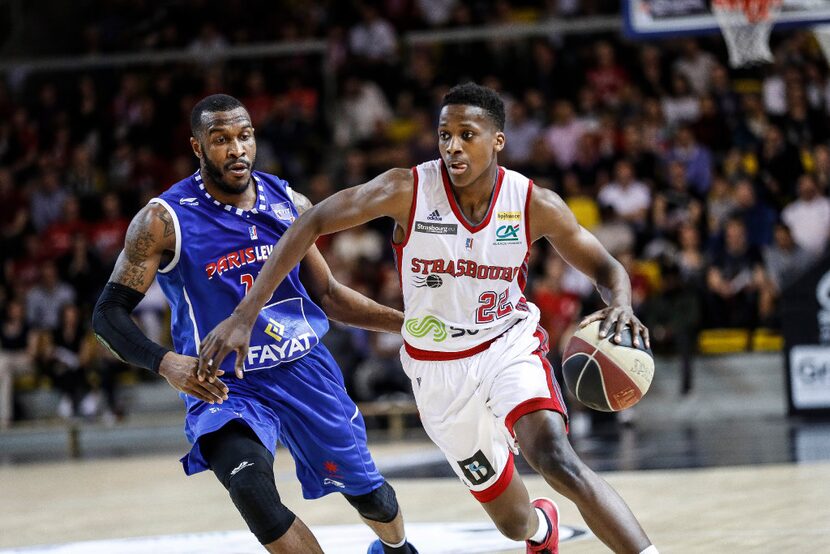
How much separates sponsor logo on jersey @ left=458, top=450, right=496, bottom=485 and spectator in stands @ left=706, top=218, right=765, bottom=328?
8.66 m

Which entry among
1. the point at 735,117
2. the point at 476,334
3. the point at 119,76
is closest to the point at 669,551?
the point at 476,334

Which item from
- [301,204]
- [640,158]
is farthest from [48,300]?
Result: [301,204]

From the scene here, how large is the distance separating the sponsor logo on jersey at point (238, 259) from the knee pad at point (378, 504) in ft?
3.66

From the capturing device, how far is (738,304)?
13.5 metres

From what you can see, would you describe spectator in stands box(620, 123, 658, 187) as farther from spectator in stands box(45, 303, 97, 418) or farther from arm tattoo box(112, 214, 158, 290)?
arm tattoo box(112, 214, 158, 290)

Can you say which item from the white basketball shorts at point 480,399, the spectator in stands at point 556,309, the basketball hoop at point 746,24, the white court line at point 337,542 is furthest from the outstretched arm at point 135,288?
the spectator in stands at point 556,309

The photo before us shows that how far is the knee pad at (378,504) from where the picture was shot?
5.41 meters

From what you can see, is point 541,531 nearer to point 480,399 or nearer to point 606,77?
point 480,399

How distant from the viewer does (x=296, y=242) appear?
4.91m

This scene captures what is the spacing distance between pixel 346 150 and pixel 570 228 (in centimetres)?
1220

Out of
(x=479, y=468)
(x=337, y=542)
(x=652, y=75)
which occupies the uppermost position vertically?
(x=652, y=75)

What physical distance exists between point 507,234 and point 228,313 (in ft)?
3.99

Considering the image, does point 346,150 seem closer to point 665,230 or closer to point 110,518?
point 665,230

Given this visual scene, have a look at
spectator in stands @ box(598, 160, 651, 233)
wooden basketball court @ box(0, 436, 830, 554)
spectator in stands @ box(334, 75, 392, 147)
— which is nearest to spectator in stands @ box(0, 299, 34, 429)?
wooden basketball court @ box(0, 436, 830, 554)
